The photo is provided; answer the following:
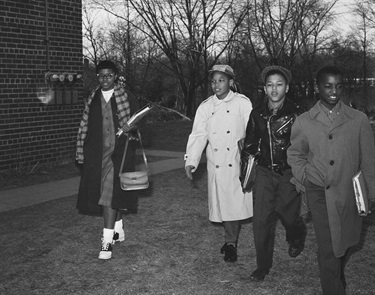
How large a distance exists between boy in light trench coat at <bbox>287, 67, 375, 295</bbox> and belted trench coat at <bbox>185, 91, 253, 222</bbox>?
1351 millimetres

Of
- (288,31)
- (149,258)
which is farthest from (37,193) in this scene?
(288,31)

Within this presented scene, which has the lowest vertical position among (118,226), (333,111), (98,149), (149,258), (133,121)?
(149,258)

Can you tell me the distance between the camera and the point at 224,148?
5.46 meters

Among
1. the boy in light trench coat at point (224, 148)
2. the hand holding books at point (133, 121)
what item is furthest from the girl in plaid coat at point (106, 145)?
the boy in light trench coat at point (224, 148)

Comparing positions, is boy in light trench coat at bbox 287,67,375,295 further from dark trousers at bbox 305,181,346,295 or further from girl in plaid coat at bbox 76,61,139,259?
girl in plaid coat at bbox 76,61,139,259

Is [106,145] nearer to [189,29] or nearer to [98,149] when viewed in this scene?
[98,149]

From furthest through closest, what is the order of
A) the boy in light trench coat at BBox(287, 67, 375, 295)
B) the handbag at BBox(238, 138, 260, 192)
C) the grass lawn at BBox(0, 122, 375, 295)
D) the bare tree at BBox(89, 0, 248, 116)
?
the bare tree at BBox(89, 0, 248, 116) → the handbag at BBox(238, 138, 260, 192) → the grass lawn at BBox(0, 122, 375, 295) → the boy in light trench coat at BBox(287, 67, 375, 295)

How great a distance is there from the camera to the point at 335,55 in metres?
34.2

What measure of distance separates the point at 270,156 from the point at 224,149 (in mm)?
690

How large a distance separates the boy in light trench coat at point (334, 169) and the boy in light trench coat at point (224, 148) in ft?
4.45

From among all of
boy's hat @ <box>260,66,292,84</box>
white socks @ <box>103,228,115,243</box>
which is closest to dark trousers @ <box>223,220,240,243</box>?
white socks @ <box>103,228,115,243</box>

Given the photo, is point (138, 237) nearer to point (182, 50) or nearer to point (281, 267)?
point (281, 267)

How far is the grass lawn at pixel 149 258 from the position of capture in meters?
4.70

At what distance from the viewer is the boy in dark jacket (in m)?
4.84
